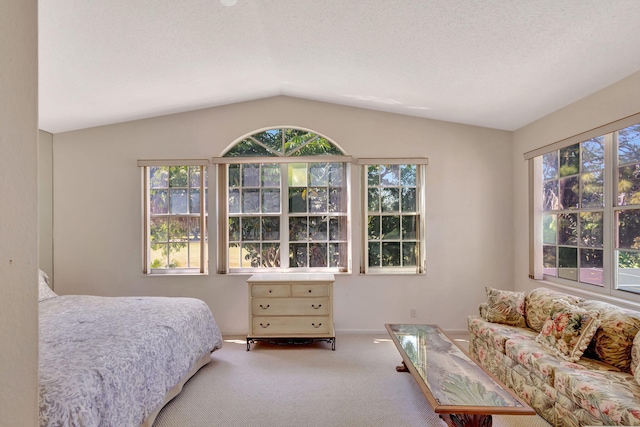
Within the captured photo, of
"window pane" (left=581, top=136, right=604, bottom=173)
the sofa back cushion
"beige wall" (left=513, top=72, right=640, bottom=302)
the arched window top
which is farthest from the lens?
the arched window top

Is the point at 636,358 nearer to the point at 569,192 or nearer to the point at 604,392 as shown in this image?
the point at 604,392

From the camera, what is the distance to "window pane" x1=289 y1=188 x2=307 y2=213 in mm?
4164

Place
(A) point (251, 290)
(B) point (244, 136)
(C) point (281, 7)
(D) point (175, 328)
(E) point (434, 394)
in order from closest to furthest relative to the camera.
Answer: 1. (E) point (434, 394)
2. (C) point (281, 7)
3. (D) point (175, 328)
4. (A) point (251, 290)
5. (B) point (244, 136)

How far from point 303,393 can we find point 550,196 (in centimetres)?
325

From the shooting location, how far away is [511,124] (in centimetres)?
382

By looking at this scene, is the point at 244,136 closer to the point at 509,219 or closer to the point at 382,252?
the point at 382,252

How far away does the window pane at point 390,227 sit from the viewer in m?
4.13

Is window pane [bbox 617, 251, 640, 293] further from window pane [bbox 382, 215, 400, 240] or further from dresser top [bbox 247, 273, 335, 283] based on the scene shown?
dresser top [bbox 247, 273, 335, 283]

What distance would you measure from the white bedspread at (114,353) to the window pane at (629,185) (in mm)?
3743

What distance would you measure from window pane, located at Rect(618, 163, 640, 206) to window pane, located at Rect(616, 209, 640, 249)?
0.08 meters

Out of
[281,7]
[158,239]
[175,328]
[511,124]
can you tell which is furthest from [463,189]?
[158,239]

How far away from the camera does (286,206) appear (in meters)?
4.14

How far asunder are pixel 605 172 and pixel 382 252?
2302 mm

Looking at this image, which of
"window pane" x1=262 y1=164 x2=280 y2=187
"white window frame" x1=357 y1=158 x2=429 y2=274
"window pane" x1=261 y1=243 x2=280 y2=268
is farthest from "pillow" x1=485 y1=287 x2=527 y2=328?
Result: "window pane" x1=262 y1=164 x2=280 y2=187
